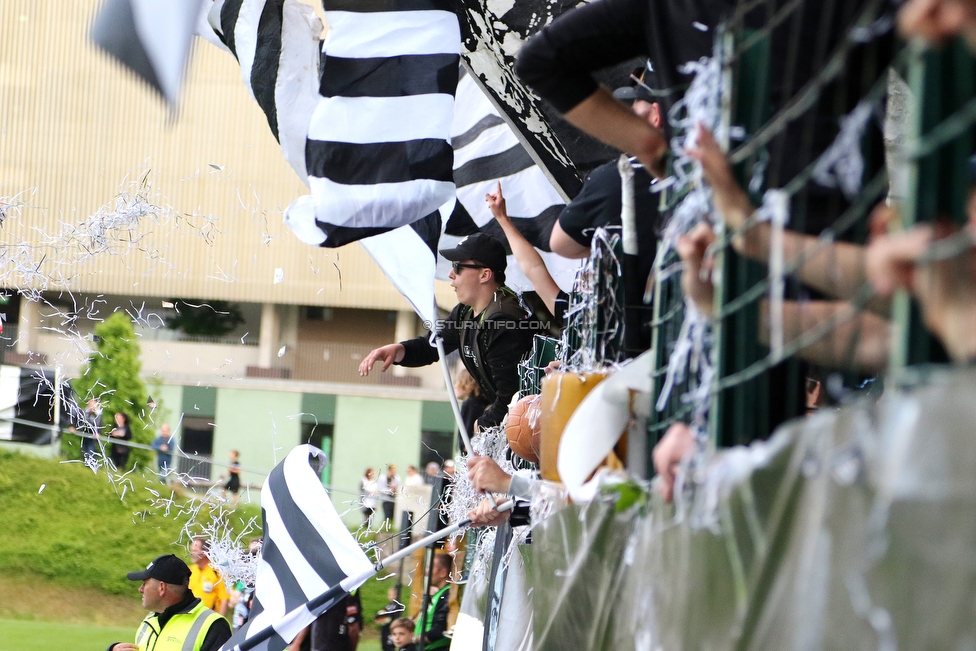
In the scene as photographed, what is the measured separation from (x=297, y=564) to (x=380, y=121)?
1.73 metres

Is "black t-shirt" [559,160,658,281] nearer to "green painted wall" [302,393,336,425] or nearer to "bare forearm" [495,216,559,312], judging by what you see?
"bare forearm" [495,216,559,312]

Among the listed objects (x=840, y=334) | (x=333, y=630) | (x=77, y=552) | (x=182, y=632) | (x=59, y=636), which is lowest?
(x=59, y=636)

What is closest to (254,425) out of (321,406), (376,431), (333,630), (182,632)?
(321,406)

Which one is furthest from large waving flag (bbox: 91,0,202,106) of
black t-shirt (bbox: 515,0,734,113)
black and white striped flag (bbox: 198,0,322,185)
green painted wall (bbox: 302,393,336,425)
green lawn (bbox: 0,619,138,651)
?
green painted wall (bbox: 302,393,336,425)

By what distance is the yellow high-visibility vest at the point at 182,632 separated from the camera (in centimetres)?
469

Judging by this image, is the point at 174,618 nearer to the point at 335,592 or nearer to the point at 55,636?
the point at 335,592

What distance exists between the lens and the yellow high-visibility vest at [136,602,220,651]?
4688 mm

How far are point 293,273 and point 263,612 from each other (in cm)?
2097

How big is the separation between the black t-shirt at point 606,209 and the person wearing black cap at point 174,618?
2943 mm

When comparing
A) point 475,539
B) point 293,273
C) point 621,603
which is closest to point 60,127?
point 293,273

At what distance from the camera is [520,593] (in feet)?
11.7

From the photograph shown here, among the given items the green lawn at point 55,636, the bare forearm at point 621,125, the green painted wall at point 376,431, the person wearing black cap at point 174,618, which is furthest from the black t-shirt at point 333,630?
the green painted wall at point 376,431

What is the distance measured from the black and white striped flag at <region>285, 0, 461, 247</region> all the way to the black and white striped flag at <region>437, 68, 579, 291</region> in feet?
4.00

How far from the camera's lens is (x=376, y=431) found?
76.3 ft
